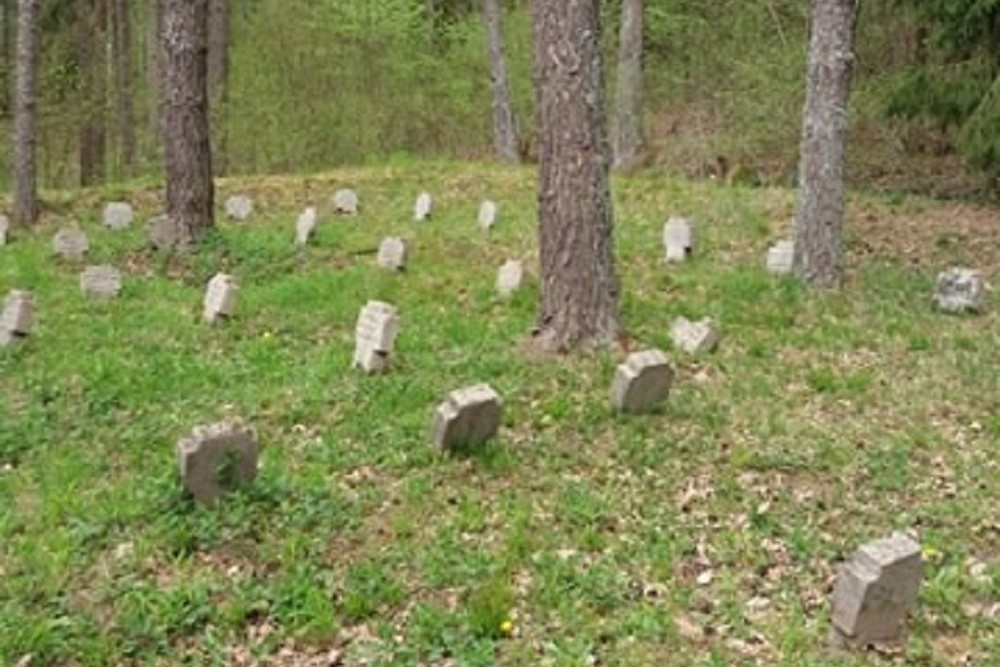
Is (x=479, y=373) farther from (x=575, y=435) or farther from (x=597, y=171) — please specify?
(x=597, y=171)

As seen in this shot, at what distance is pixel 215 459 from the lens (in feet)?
17.3

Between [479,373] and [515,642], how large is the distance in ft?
9.75

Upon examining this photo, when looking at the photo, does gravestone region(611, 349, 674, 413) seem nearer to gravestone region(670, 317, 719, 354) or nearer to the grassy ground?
the grassy ground

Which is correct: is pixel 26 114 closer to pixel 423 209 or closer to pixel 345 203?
pixel 345 203

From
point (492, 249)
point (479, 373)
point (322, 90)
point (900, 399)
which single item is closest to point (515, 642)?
point (479, 373)

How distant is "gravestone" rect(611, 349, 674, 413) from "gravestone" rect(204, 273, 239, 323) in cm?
345

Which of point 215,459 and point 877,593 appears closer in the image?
point 877,593

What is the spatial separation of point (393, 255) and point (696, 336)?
3440 mm

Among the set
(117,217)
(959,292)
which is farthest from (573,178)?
(117,217)

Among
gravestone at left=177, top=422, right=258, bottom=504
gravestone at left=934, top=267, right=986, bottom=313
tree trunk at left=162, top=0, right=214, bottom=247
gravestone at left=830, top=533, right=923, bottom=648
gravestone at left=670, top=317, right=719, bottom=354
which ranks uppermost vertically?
tree trunk at left=162, top=0, right=214, bottom=247

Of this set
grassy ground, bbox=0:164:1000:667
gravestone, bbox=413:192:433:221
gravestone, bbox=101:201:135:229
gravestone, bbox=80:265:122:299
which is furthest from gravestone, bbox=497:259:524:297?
gravestone, bbox=101:201:135:229

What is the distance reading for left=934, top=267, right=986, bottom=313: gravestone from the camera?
28.8ft

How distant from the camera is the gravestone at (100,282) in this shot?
9242mm

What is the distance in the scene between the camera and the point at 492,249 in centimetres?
1089
